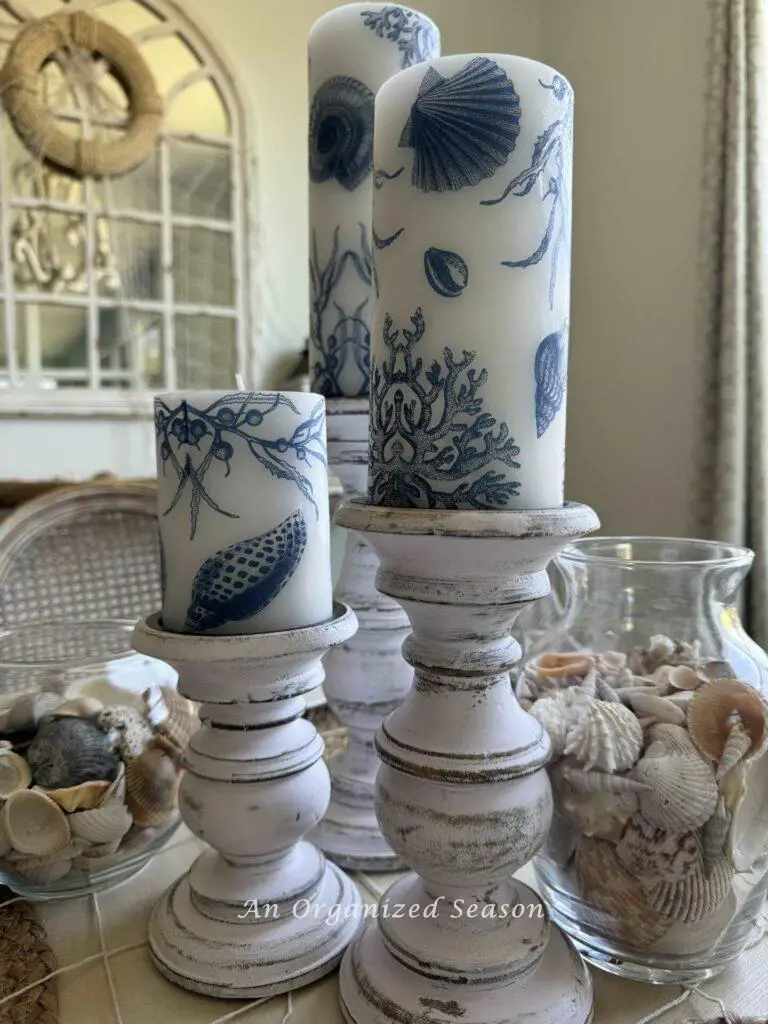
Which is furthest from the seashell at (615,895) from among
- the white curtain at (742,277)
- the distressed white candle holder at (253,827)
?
the white curtain at (742,277)

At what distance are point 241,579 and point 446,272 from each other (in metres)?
0.16

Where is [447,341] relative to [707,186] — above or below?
below

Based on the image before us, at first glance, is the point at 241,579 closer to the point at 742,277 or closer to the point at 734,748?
the point at 734,748

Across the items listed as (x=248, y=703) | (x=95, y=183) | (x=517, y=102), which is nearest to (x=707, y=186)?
(x=95, y=183)

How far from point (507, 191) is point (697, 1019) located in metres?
0.37

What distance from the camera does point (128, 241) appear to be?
1.59 metres

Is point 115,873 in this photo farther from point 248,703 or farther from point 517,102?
point 517,102

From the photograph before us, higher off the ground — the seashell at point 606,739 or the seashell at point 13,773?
the seashell at point 606,739

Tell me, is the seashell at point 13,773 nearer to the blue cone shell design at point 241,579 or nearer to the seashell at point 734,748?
the blue cone shell design at point 241,579

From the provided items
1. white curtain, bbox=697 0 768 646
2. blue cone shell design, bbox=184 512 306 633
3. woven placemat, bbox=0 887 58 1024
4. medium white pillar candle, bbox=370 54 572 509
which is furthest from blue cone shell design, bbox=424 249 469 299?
white curtain, bbox=697 0 768 646

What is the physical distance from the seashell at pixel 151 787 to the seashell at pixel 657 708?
0.87ft

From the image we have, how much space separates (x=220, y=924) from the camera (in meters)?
0.39

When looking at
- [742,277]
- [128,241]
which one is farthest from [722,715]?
[128,241]

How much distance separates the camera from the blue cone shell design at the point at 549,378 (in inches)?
12.9
